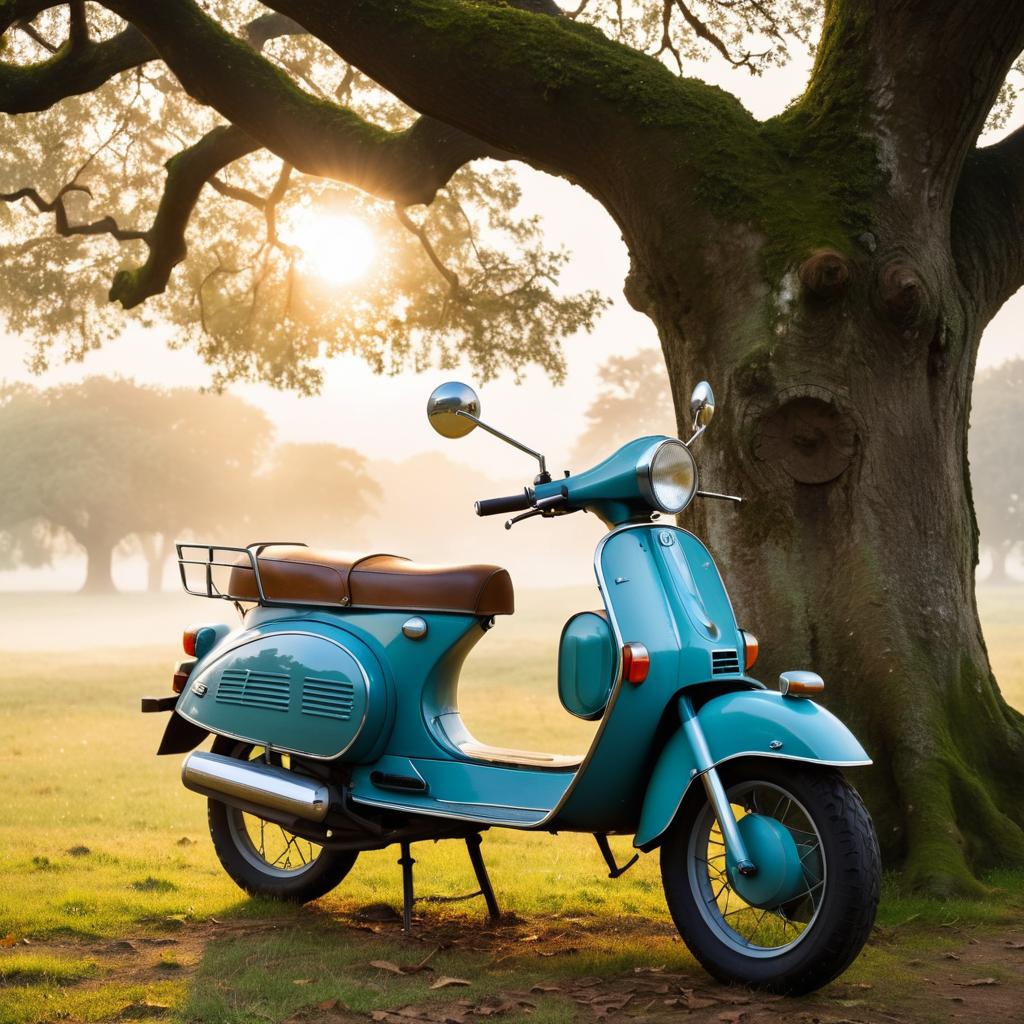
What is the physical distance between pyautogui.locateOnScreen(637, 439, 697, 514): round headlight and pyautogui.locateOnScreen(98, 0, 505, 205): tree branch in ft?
14.9

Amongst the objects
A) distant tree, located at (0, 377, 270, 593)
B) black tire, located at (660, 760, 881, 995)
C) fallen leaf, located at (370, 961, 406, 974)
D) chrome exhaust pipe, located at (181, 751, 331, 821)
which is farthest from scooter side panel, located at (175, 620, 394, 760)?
distant tree, located at (0, 377, 270, 593)

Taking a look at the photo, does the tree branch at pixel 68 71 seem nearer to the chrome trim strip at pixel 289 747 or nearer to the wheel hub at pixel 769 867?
the chrome trim strip at pixel 289 747

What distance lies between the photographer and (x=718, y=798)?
12.1ft

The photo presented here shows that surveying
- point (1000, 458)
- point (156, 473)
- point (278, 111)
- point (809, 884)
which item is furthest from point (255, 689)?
point (1000, 458)

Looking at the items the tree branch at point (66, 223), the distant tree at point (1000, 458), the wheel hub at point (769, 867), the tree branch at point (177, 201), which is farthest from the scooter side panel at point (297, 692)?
the distant tree at point (1000, 458)

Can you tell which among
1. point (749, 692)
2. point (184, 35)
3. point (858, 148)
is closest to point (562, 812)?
point (749, 692)

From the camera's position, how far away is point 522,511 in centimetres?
454

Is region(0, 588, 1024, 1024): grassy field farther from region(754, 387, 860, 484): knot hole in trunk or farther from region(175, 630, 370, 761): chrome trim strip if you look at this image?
region(754, 387, 860, 484): knot hole in trunk

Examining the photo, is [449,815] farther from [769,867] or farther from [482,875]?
[769,867]

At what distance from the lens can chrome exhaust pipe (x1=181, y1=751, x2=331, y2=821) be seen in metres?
4.52

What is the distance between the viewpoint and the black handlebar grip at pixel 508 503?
429 cm

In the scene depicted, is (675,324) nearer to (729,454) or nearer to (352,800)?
(729,454)

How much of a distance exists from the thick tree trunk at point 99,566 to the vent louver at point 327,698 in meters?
50.5

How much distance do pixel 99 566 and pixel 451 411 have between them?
52076 millimetres
